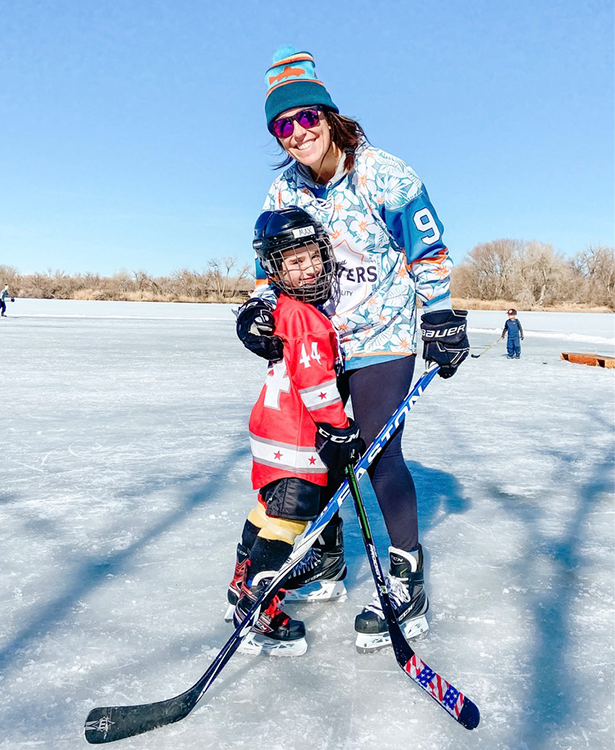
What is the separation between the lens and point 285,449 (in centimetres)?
176

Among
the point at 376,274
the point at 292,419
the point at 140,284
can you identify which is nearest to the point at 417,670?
the point at 292,419

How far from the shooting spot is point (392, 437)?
6.27 ft

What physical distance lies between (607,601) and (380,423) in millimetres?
959

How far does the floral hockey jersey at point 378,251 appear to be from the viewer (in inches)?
71.9

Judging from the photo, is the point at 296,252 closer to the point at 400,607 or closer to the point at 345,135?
the point at 345,135

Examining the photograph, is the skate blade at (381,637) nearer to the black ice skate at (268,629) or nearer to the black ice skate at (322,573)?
the black ice skate at (268,629)

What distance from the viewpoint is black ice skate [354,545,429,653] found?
5.85 feet

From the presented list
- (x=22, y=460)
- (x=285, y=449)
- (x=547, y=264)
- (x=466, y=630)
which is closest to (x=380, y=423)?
(x=285, y=449)

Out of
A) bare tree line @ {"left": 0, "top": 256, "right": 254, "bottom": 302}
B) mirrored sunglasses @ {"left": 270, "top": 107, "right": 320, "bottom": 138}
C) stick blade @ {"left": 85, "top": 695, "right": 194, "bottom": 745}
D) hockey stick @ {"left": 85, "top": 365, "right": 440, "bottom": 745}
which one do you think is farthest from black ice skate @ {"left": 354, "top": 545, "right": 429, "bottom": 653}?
bare tree line @ {"left": 0, "top": 256, "right": 254, "bottom": 302}

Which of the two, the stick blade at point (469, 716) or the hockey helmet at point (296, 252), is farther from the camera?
the hockey helmet at point (296, 252)

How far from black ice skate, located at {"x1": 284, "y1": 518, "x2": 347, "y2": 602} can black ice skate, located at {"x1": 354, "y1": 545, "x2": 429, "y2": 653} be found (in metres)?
0.20

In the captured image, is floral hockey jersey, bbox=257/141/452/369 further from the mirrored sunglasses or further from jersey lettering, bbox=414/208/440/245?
the mirrored sunglasses

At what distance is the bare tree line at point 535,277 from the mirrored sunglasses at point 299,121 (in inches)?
2365

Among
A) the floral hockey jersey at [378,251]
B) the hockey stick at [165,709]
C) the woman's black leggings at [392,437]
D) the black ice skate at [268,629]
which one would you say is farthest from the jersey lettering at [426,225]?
the black ice skate at [268,629]
